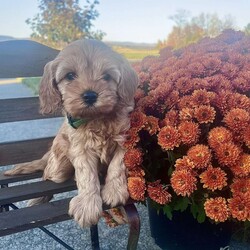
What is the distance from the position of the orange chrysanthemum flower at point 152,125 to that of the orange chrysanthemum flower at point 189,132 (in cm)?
14

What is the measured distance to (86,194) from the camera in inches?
62.2

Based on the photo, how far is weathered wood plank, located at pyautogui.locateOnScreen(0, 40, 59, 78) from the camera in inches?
90.2

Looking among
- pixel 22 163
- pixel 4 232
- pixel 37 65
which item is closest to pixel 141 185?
pixel 4 232

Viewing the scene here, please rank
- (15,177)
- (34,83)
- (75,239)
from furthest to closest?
(34,83), (75,239), (15,177)

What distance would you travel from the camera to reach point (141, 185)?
5.14ft

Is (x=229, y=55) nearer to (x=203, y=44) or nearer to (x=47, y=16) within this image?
(x=203, y=44)

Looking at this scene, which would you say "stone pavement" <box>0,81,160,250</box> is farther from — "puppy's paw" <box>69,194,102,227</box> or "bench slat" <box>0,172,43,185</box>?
"puppy's paw" <box>69,194,102,227</box>

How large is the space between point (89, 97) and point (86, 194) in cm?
45

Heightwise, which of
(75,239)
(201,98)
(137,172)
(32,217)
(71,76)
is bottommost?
(75,239)

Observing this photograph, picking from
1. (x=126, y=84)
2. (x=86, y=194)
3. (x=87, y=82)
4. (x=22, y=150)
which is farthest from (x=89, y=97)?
(x=22, y=150)

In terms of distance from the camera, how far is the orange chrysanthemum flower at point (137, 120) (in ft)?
5.31

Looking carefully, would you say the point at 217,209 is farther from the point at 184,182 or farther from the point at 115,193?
the point at 115,193

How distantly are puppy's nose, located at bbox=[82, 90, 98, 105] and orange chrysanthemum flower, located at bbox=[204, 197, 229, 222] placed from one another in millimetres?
662

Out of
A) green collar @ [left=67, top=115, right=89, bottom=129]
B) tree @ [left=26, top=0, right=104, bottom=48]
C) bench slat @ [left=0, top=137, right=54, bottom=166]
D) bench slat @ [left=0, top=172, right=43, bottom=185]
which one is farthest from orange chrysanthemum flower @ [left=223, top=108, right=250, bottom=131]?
tree @ [left=26, top=0, right=104, bottom=48]
